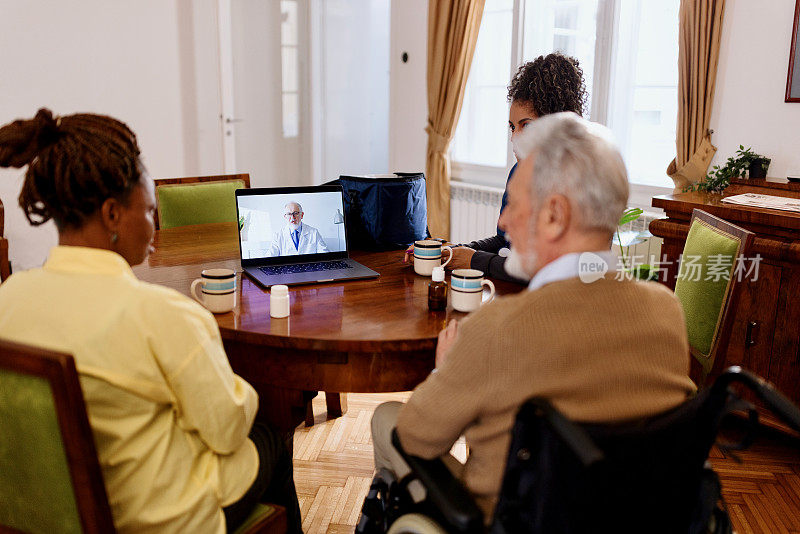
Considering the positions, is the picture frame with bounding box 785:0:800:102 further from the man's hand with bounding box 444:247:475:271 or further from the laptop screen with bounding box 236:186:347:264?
the laptop screen with bounding box 236:186:347:264

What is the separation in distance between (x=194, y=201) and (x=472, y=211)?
2.14 meters

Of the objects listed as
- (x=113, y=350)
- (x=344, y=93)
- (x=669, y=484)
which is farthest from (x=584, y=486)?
(x=344, y=93)

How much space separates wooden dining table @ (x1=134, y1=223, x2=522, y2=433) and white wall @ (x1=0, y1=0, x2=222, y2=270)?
281 cm

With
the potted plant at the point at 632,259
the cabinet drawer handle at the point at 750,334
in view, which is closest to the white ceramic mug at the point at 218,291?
the potted plant at the point at 632,259

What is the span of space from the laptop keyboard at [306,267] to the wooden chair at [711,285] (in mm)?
1034

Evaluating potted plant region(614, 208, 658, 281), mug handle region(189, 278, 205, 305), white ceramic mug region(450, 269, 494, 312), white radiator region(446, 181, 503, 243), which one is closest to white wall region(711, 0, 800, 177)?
potted plant region(614, 208, 658, 281)

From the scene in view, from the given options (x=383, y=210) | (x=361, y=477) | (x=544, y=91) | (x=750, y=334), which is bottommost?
(x=361, y=477)

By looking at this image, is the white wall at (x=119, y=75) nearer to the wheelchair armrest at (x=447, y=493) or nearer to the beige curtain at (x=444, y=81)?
the beige curtain at (x=444, y=81)

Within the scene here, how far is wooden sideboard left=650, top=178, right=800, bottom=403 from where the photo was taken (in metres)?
2.46

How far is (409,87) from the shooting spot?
16.5 feet

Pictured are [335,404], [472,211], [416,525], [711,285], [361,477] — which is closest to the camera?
[416,525]

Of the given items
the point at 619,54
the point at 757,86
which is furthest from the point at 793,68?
the point at 619,54

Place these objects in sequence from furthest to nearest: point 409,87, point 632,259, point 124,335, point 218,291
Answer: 1. point 409,87
2. point 632,259
3. point 218,291
4. point 124,335

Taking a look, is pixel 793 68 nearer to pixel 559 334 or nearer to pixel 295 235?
pixel 295 235
